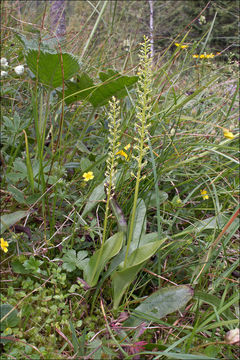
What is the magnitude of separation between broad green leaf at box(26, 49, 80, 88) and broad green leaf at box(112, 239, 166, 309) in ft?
2.68

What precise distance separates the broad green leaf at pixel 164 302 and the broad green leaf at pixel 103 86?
0.92 m

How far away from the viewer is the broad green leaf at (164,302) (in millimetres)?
986

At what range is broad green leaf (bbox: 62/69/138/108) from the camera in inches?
53.8

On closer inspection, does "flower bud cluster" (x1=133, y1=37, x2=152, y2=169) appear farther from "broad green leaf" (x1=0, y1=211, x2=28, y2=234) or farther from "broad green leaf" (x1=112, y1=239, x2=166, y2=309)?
"broad green leaf" (x1=0, y1=211, x2=28, y2=234)

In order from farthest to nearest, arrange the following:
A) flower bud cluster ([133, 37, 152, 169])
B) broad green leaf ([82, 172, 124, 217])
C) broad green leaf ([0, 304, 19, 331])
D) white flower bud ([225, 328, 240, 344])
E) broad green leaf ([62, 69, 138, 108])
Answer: broad green leaf ([62, 69, 138, 108]) → broad green leaf ([82, 172, 124, 217]) → broad green leaf ([0, 304, 19, 331]) → flower bud cluster ([133, 37, 152, 169]) → white flower bud ([225, 328, 240, 344])

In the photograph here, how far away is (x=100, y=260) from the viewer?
1066 mm

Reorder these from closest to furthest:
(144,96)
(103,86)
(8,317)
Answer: (144,96)
(8,317)
(103,86)

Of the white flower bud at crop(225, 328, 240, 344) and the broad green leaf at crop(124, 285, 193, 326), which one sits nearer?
the white flower bud at crop(225, 328, 240, 344)

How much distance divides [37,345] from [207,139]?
4.54ft

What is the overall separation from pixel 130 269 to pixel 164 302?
0.17 meters

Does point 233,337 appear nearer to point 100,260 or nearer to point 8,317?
point 100,260

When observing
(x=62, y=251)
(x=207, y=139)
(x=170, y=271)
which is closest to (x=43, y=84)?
(x=62, y=251)

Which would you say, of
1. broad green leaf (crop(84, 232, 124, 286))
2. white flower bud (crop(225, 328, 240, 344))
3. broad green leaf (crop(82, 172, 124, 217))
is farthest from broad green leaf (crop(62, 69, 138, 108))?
white flower bud (crop(225, 328, 240, 344))

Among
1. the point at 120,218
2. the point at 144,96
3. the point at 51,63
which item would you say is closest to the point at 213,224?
the point at 120,218
